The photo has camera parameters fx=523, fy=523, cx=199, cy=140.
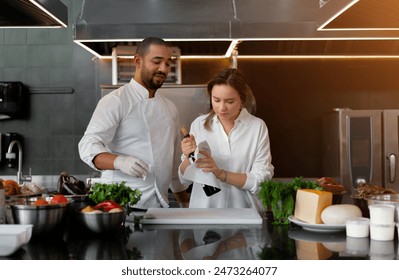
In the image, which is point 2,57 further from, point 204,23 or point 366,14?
point 366,14

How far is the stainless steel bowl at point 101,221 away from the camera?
1.86 m

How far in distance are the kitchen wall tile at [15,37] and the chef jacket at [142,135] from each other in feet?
9.56

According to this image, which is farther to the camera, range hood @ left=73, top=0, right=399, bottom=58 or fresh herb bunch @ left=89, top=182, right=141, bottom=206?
range hood @ left=73, top=0, right=399, bottom=58

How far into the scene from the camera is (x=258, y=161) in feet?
9.21

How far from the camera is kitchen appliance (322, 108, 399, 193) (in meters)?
4.74

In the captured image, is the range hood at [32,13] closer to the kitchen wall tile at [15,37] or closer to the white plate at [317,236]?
the white plate at [317,236]

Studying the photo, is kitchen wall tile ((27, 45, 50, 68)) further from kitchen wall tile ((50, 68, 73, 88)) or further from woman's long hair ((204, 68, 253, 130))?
woman's long hair ((204, 68, 253, 130))

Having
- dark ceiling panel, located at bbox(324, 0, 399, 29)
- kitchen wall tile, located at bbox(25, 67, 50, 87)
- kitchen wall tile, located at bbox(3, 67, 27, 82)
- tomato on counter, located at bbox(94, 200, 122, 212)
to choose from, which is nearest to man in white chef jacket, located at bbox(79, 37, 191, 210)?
tomato on counter, located at bbox(94, 200, 122, 212)

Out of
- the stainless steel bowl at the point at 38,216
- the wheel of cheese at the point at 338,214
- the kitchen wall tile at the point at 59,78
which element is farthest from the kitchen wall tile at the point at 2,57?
the wheel of cheese at the point at 338,214

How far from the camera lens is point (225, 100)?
9.01ft

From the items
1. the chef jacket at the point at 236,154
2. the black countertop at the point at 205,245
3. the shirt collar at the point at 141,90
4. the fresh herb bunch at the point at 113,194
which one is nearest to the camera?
the black countertop at the point at 205,245

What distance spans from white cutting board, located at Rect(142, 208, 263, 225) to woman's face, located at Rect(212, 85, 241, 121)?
23.3 inches
